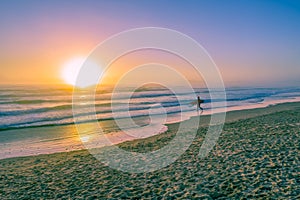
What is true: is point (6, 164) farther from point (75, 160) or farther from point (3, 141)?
point (3, 141)

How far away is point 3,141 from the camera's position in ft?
53.9

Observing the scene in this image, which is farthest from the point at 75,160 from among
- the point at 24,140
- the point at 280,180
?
the point at 280,180

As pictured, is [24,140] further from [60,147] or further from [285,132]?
[285,132]

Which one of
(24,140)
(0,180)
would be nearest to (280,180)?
(0,180)

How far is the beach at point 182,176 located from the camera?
23.8 feet

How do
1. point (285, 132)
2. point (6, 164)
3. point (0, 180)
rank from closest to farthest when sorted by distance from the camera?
1. point (0, 180)
2. point (6, 164)
3. point (285, 132)

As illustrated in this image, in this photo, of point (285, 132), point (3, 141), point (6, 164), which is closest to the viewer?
point (6, 164)

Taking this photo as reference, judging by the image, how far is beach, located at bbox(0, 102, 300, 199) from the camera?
7.27 meters

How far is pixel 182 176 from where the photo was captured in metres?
8.60

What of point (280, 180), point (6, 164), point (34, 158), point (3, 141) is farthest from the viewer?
point (3, 141)

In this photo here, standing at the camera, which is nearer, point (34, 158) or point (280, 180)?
point (280, 180)

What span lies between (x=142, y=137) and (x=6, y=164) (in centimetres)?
786

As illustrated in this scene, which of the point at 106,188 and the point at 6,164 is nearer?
the point at 106,188

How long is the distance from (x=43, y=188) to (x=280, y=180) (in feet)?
24.0
